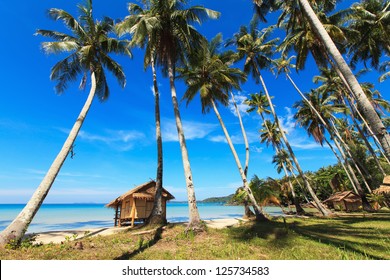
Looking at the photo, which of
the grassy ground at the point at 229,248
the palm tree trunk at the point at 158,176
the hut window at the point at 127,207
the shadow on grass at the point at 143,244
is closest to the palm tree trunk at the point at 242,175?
the grassy ground at the point at 229,248

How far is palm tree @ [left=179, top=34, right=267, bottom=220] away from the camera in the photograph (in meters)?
16.0

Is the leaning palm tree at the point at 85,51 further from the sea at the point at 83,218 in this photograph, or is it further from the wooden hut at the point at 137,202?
the sea at the point at 83,218

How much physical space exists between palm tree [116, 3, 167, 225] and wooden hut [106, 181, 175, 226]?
3521 mm

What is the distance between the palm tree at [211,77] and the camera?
631 inches

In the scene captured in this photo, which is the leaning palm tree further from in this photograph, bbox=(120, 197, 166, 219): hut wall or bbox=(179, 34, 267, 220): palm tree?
bbox=(120, 197, 166, 219): hut wall

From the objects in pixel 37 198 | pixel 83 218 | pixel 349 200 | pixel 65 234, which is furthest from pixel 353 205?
pixel 83 218

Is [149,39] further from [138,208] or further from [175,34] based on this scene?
[138,208]

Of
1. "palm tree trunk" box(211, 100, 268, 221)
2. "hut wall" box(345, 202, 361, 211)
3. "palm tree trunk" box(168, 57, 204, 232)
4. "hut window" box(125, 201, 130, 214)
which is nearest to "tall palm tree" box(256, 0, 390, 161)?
"palm tree trunk" box(168, 57, 204, 232)

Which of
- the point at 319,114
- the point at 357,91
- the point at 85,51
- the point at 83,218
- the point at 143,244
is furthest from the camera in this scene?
the point at 83,218

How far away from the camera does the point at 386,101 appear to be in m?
23.9

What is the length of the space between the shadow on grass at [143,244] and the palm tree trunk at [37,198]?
3.56m

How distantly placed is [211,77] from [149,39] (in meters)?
6.41

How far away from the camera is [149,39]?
1212cm
